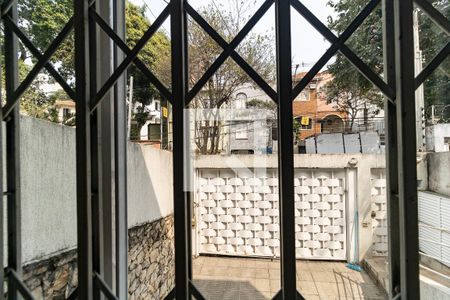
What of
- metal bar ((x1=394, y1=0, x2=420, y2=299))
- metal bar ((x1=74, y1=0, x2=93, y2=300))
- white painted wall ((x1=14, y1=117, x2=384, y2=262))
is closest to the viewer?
metal bar ((x1=394, y1=0, x2=420, y2=299))

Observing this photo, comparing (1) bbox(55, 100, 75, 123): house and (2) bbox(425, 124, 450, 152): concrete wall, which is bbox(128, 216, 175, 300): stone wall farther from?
(2) bbox(425, 124, 450, 152): concrete wall

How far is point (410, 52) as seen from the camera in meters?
0.65

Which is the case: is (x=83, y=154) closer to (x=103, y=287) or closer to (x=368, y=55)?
(x=103, y=287)

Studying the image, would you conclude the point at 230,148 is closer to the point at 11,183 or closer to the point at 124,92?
the point at 124,92

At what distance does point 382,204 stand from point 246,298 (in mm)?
508

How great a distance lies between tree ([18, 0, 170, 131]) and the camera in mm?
857

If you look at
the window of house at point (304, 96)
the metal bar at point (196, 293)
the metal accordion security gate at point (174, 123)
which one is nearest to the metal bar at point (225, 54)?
the metal accordion security gate at point (174, 123)

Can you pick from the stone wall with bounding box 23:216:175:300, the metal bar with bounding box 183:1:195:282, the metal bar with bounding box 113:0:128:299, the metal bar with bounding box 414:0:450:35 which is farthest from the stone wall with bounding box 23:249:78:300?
the metal bar with bounding box 414:0:450:35

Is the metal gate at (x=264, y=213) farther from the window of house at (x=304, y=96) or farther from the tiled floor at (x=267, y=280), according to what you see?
the window of house at (x=304, y=96)

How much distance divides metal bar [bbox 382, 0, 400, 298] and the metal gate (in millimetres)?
158

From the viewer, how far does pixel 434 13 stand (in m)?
0.66

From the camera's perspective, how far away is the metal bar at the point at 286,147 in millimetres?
685

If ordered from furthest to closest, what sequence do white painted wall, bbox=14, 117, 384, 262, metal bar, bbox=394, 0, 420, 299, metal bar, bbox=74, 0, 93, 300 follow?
white painted wall, bbox=14, 117, 384, 262 → metal bar, bbox=74, 0, 93, 300 → metal bar, bbox=394, 0, 420, 299

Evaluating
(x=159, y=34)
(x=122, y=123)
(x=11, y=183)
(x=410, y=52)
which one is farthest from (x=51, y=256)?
(x=410, y=52)
